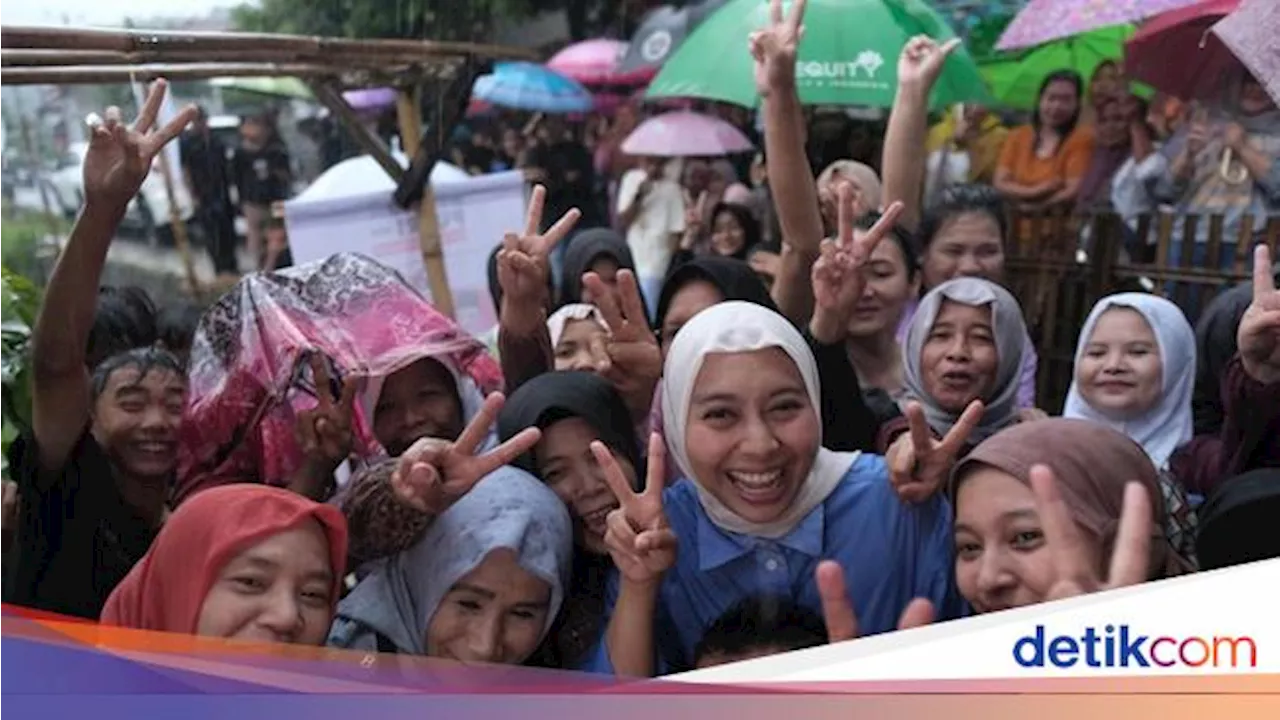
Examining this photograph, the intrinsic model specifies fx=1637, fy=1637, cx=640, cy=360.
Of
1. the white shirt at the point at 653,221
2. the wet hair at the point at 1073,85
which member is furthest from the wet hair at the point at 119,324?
the wet hair at the point at 1073,85

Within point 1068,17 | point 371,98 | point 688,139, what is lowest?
point 688,139

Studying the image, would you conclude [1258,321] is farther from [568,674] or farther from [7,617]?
[7,617]

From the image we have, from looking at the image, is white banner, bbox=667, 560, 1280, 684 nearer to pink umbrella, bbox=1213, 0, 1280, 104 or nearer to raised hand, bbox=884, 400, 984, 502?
raised hand, bbox=884, 400, 984, 502

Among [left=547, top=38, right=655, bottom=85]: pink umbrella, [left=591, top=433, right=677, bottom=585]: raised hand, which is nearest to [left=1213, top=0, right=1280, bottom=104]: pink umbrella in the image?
[left=591, top=433, right=677, bottom=585]: raised hand

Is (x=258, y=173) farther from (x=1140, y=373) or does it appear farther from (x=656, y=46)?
(x=1140, y=373)

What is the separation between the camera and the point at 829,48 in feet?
14.0

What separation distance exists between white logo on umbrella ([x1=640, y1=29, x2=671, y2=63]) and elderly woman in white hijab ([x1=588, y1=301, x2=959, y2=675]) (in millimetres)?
2612

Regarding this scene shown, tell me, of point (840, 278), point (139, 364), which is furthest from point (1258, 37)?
point (139, 364)

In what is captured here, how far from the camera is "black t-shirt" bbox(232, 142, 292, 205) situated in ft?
15.0

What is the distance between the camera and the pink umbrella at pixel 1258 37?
8.48ft

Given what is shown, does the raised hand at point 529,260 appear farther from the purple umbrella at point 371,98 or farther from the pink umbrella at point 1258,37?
the purple umbrella at point 371,98

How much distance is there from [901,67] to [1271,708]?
1.98 meters

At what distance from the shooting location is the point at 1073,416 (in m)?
2.62

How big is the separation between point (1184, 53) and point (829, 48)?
2.89ft
